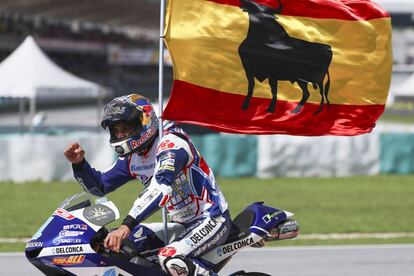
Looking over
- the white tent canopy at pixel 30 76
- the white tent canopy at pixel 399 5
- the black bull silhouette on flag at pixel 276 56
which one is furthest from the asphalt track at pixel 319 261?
the white tent canopy at pixel 399 5

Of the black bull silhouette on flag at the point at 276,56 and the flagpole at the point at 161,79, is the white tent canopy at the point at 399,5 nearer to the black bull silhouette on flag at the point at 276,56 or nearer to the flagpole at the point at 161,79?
the black bull silhouette on flag at the point at 276,56

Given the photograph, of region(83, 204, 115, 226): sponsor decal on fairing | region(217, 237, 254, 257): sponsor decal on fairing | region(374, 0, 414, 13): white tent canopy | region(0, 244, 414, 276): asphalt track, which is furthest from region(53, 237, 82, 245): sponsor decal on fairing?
region(374, 0, 414, 13): white tent canopy

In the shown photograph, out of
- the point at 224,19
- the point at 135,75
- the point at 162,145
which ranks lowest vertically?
the point at 135,75

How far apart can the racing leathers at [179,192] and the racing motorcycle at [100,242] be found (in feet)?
0.41

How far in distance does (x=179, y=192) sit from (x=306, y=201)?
9.83m

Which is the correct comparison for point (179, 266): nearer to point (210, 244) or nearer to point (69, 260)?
point (210, 244)

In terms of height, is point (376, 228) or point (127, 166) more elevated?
point (127, 166)

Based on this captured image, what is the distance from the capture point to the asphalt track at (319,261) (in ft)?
29.5

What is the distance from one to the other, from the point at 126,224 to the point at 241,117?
1.55m

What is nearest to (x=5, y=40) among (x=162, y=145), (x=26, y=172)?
(x=26, y=172)

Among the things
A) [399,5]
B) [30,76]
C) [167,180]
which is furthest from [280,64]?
[399,5]

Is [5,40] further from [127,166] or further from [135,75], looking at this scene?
[127,166]

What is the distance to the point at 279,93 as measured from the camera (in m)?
6.71

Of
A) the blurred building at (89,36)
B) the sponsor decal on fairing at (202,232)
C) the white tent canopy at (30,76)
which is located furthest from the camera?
the blurred building at (89,36)
